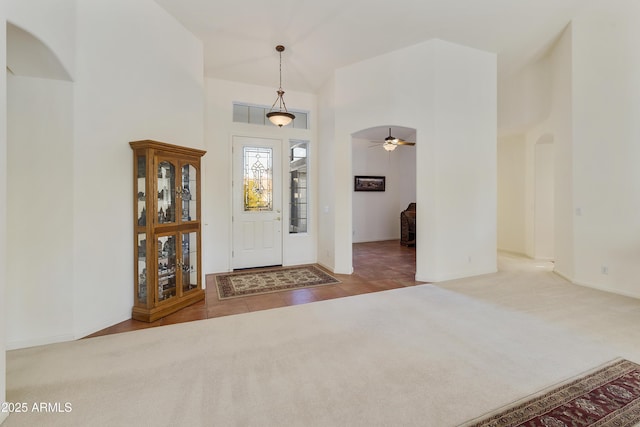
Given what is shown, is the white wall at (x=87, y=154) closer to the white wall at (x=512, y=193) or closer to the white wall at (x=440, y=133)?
the white wall at (x=440, y=133)

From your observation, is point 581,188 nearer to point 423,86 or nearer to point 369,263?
point 423,86

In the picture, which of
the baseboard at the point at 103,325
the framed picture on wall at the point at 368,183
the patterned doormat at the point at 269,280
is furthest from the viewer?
the framed picture on wall at the point at 368,183

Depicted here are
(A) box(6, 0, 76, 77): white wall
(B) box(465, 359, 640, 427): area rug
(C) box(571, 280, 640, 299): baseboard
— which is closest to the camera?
(B) box(465, 359, 640, 427): area rug

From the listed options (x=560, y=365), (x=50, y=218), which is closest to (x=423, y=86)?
(x=560, y=365)

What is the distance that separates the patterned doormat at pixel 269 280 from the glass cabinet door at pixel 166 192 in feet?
4.28

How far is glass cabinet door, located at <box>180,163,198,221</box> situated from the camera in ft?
11.6

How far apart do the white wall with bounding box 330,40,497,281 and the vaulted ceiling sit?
0.98ft

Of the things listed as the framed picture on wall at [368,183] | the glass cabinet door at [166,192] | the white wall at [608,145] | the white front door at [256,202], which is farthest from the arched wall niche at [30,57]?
the framed picture on wall at [368,183]

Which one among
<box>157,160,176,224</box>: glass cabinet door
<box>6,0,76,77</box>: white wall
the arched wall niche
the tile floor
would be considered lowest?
the tile floor

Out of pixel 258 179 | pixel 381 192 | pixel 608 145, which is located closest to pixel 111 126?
pixel 258 179

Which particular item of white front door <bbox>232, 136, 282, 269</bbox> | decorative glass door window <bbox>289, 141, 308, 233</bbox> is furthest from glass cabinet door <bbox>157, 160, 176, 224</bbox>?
decorative glass door window <bbox>289, 141, 308, 233</bbox>

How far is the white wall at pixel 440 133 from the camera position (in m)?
4.41

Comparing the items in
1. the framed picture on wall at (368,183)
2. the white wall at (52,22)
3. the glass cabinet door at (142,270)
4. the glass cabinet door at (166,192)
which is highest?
the white wall at (52,22)

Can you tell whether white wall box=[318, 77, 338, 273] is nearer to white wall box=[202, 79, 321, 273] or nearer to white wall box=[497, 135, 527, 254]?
white wall box=[202, 79, 321, 273]
